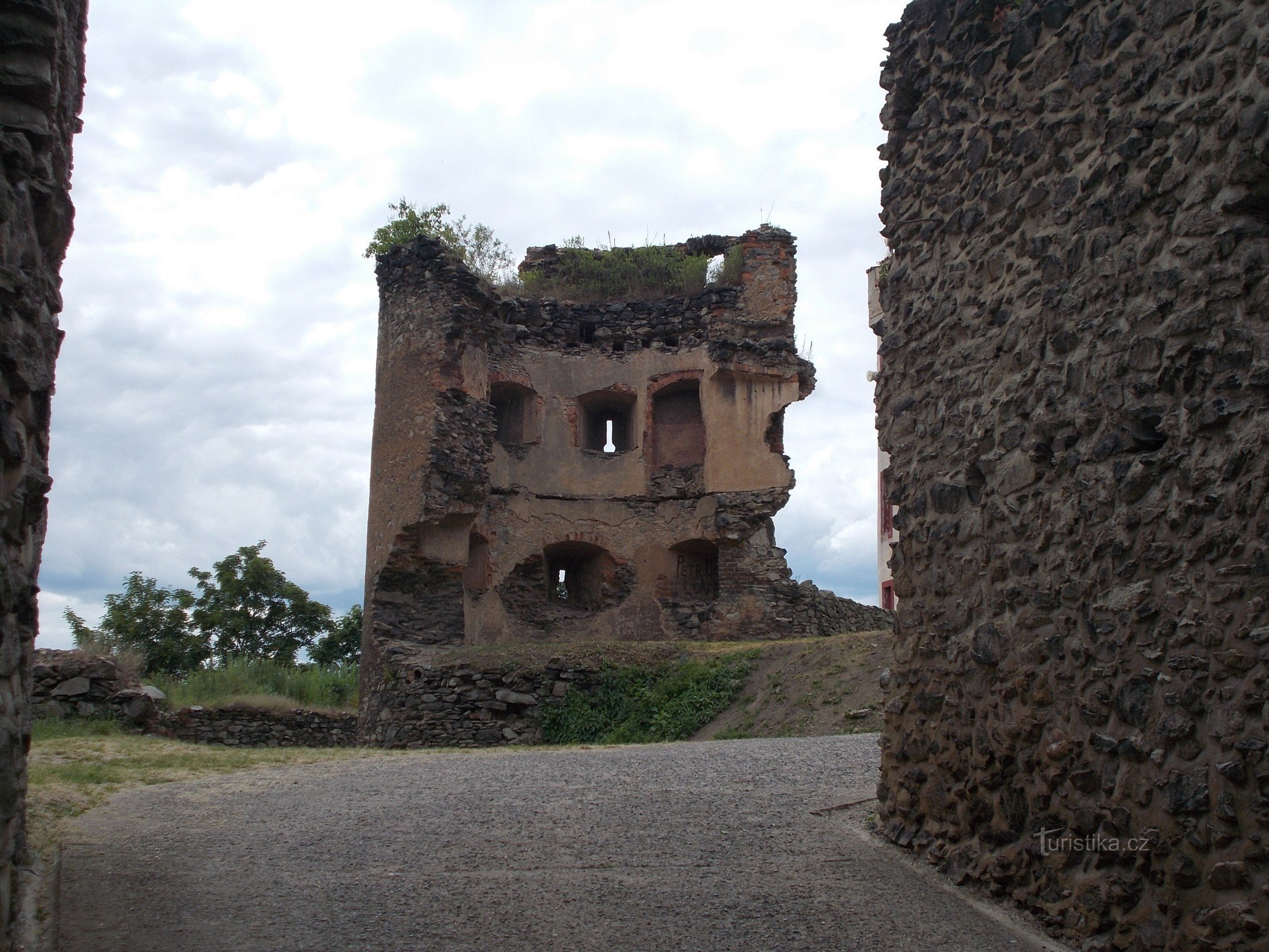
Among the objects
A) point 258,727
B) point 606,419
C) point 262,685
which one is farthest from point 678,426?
point 258,727

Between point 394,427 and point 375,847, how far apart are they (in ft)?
41.4

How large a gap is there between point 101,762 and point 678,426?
13415 mm

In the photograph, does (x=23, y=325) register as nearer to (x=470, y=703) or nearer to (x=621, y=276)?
(x=470, y=703)

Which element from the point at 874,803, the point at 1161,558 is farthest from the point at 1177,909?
the point at 874,803

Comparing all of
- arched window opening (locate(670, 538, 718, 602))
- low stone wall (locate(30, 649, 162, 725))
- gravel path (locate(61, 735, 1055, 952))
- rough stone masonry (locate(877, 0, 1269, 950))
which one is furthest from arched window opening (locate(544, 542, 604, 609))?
rough stone masonry (locate(877, 0, 1269, 950))

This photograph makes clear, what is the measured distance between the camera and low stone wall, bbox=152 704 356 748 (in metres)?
14.9

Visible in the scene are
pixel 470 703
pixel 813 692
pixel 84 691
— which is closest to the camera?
pixel 813 692

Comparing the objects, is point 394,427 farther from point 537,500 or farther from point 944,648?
point 944,648

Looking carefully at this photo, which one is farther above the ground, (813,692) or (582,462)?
(582,462)

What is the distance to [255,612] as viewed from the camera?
2500 centimetres

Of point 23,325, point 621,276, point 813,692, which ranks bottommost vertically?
point 813,692

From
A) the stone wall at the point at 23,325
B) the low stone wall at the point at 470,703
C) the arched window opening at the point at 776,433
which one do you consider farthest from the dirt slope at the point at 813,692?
the stone wall at the point at 23,325

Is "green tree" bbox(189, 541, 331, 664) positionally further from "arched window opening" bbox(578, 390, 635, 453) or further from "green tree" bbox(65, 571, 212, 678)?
"arched window opening" bbox(578, 390, 635, 453)

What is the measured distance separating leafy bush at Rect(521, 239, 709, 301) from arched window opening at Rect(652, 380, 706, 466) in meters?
1.97
